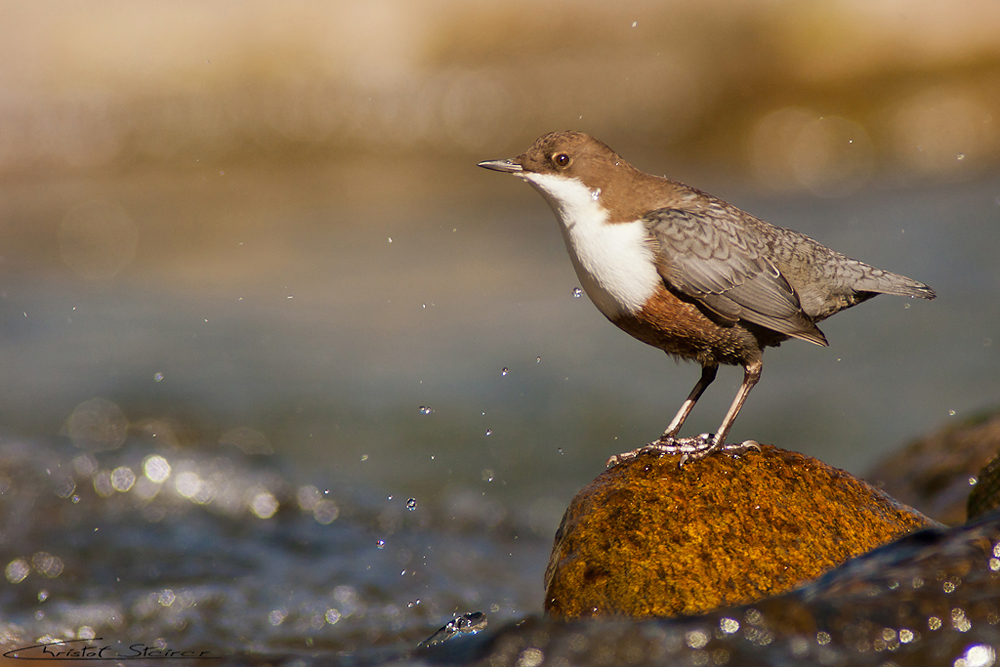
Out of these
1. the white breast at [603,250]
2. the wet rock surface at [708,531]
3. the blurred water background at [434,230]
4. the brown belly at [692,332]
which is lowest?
the wet rock surface at [708,531]

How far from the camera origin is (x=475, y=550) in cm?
682

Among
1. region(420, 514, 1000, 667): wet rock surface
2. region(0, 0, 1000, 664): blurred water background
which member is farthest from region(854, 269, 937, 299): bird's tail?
region(0, 0, 1000, 664): blurred water background

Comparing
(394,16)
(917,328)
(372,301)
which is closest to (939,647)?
(917,328)

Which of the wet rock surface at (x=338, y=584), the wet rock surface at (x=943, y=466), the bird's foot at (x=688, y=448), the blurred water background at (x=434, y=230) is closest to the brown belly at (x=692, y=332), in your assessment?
the bird's foot at (x=688, y=448)

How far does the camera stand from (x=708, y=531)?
11.4 feet

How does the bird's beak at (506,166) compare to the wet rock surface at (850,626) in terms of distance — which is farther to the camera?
the bird's beak at (506,166)

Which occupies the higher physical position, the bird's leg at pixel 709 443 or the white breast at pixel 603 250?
the white breast at pixel 603 250

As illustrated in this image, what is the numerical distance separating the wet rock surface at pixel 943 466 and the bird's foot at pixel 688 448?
191 centimetres

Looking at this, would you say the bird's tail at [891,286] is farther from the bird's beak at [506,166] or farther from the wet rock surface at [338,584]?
the bird's beak at [506,166]

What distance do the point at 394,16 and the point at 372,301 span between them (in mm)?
5993

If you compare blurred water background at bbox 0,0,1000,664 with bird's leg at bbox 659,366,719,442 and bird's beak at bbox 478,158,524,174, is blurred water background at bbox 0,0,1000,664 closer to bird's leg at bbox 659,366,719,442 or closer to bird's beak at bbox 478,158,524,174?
bird's leg at bbox 659,366,719,442

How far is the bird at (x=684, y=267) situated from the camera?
3.63 metres

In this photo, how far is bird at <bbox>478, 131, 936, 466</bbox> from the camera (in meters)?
3.63

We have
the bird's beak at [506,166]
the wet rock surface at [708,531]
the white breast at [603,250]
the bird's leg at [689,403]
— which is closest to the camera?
the wet rock surface at [708,531]
